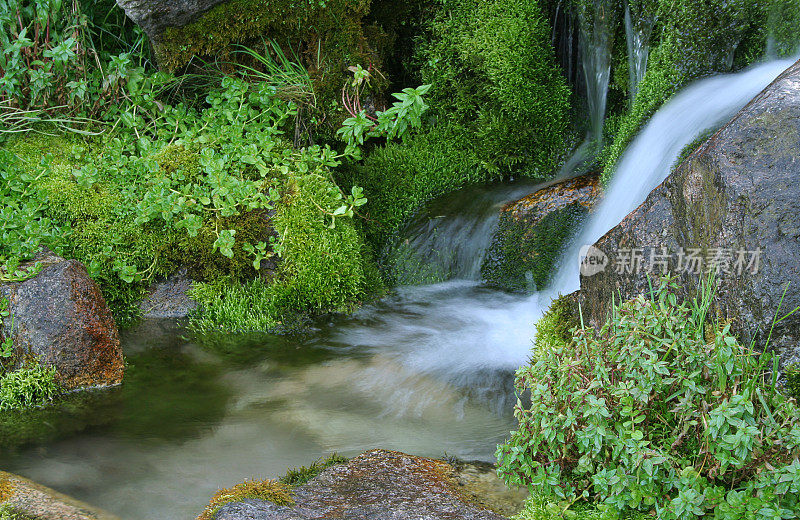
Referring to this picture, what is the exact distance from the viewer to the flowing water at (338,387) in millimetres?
3611

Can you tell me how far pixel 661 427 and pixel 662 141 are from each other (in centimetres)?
275

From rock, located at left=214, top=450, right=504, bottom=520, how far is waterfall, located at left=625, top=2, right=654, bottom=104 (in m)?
3.90

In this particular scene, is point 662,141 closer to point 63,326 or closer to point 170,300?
point 170,300

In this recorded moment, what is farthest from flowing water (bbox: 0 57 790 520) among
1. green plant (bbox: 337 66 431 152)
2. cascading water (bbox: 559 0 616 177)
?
green plant (bbox: 337 66 431 152)

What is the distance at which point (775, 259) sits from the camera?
9.87 feet

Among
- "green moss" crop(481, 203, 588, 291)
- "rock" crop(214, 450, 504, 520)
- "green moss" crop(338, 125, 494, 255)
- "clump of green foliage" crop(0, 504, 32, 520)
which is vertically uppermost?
"green moss" crop(338, 125, 494, 255)

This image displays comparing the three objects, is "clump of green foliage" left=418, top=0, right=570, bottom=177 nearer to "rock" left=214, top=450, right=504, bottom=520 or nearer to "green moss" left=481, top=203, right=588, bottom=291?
"green moss" left=481, top=203, right=588, bottom=291

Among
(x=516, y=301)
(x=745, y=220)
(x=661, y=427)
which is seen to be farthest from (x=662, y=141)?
(x=661, y=427)

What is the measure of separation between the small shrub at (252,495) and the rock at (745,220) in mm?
1969

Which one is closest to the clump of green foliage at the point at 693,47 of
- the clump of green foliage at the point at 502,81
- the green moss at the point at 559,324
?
the clump of green foliage at the point at 502,81

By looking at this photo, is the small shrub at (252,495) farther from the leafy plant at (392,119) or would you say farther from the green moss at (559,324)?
the leafy plant at (392,119)

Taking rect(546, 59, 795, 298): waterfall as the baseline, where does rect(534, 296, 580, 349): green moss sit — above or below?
below

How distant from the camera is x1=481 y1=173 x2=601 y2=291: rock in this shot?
548 centimetres

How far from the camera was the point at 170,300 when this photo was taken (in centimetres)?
547
